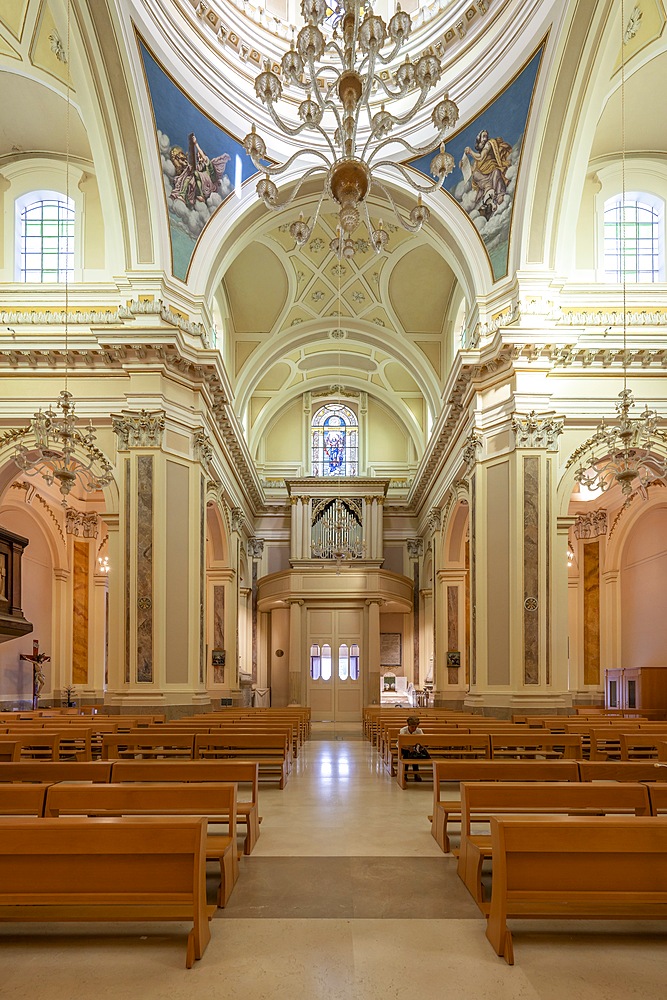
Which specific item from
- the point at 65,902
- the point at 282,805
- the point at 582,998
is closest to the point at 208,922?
the point at 65,902

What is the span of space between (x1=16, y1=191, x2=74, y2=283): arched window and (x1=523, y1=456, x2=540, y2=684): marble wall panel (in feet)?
34.7

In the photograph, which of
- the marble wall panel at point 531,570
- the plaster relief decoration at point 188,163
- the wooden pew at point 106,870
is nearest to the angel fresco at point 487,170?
the plaster relief decoration at point 188,163

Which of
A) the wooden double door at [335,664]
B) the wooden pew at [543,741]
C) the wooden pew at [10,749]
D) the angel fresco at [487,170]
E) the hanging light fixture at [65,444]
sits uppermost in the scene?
the angel fresco at [487,170]

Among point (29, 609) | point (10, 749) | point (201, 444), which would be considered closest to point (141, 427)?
point (201, 444)

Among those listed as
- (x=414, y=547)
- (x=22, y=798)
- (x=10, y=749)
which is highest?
(x=414, y=547)

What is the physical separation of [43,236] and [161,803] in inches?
629

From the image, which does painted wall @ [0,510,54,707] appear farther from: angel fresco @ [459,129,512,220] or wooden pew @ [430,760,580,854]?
wooden pew @ [430,760,580,854]

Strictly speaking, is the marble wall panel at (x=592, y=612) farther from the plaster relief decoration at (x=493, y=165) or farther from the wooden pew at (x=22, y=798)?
the wooden pew at (x=22, y=798)

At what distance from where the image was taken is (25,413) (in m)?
16.3

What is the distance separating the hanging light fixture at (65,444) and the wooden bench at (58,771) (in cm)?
649

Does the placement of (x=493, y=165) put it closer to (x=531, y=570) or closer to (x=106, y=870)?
(x=531, y=570)

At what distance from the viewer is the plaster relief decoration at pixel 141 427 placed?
15.8 m

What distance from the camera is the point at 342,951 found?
3738 millimetres

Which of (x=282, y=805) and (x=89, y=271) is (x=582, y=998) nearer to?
(x=282, y=805)
